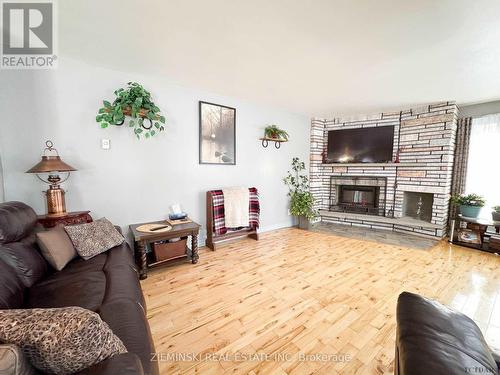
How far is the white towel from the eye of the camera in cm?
311

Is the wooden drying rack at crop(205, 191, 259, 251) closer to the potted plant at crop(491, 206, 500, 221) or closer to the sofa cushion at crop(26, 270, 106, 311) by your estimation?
the sofa cushion at crop(26, 270, 106, 311)

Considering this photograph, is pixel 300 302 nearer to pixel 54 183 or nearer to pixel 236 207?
pixel 236 207

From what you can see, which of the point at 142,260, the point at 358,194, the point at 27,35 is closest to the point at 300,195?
the point at 358,194

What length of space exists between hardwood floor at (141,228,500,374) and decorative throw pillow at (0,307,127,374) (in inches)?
33.2

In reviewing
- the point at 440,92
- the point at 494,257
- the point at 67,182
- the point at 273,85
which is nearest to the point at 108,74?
the point at 67,182

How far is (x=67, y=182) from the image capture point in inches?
87.6

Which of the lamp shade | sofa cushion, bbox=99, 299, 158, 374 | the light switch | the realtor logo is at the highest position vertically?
the realtor logo

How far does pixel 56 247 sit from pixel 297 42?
2584 millimetres

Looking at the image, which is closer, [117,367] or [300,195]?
[117,367]

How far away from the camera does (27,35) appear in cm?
180

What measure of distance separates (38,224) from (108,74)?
1701mm

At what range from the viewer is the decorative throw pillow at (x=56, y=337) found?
58 centimetres

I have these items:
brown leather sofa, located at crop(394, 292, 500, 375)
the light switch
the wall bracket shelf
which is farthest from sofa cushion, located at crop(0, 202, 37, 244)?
the wall bracket shelf

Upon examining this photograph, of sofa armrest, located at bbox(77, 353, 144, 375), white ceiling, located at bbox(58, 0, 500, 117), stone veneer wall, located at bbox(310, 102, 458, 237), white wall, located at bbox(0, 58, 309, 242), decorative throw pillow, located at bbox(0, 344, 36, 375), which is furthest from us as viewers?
stone veneer wall, located at bbox(310, 102, 458, 237)
